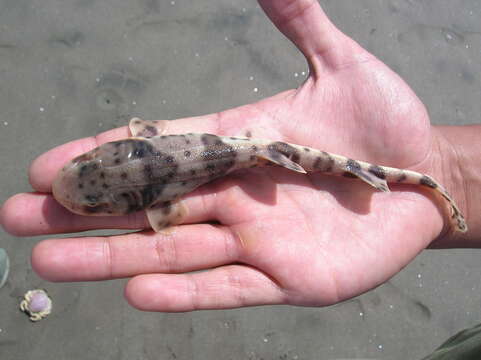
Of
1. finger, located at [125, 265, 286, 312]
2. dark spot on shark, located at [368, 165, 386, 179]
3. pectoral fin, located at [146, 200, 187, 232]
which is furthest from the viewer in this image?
dark spot on shark, located at [368, 165, 386, 179]

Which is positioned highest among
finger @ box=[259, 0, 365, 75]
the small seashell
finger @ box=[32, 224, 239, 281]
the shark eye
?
finger @ box=[259, 0, 365, 75]

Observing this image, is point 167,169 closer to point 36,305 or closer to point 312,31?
point 312,31

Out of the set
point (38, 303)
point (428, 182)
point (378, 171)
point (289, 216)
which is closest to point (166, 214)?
point (289, 216)

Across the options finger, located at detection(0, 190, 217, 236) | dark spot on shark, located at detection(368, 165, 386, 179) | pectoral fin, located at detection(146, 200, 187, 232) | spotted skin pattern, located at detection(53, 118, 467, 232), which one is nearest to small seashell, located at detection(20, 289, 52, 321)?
finger, located at detection(0, 190, 217, 236)

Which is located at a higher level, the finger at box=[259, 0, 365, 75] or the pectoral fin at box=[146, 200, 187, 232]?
the finger at box=[259, 0, 365, 75]

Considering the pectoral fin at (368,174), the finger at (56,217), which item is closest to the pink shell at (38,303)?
the finger at (56,217)

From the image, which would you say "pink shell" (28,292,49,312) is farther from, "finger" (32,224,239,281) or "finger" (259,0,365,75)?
"finger" (259,0,365,75)

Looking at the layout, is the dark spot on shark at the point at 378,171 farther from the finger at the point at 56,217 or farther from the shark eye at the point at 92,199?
the shark eye at the point at 92,199

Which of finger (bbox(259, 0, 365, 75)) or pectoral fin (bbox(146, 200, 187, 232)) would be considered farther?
finger (bbox(259, 0, 365, 75))
